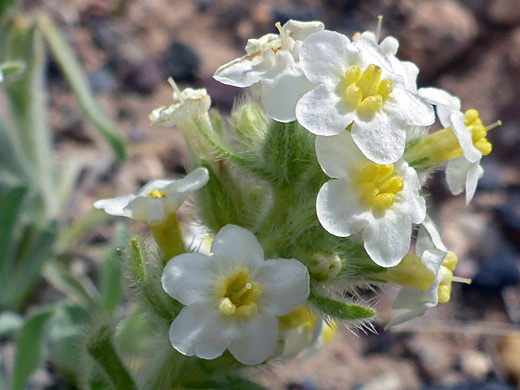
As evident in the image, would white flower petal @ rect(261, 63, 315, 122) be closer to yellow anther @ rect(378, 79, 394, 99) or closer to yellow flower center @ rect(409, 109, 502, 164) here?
yellow anther @ rect(378, 79, 394, 99)

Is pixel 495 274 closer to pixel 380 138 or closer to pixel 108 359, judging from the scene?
pixel 380 138

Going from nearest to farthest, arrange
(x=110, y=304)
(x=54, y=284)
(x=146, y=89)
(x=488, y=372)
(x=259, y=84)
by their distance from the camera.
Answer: (x=259, y=84) → (x=110, y=304) → (x=54, y=284) → (x=488, y=372) → (x=146, y=89)

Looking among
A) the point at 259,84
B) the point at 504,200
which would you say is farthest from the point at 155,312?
the point at 504,200

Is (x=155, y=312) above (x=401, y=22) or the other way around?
above

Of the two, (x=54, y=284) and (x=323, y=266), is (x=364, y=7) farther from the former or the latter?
(x=323, y=266)

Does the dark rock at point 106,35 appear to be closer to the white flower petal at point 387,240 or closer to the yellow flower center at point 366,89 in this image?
the yellow flower center at point 366,89

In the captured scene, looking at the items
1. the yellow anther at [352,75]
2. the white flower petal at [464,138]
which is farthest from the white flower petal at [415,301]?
the yellow anther at [352,75]
